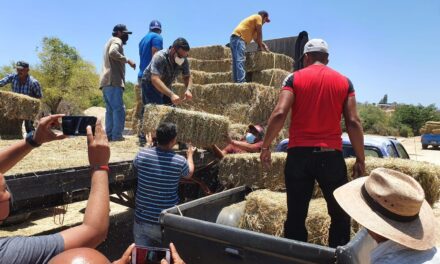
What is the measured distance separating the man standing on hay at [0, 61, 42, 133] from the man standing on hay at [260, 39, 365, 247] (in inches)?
257

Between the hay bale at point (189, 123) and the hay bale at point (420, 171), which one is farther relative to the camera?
the hay bale at point (189, 123)

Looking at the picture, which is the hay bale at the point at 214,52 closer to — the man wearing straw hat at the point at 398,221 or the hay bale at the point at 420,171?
the hay bale at the point at 420,171

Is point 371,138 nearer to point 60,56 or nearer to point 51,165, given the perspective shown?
point 51,165

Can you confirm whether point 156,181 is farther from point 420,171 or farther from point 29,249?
point 420,171

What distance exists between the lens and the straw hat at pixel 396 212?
6.01ft

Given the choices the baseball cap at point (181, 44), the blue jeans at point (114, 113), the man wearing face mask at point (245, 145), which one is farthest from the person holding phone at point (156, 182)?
the blue jeans at point (114, 113)

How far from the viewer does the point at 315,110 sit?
3.57m

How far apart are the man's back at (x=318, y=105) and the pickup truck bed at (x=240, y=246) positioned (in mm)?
1004

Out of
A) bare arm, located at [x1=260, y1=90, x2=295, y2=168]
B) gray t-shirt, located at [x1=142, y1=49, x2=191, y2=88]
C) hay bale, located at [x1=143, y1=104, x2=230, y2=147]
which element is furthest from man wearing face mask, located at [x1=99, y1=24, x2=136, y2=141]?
bare arm, located at [x1=260, y1=90, x2=295, y2=168]

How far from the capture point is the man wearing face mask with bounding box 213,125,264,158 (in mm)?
5918

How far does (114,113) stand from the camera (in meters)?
6.83

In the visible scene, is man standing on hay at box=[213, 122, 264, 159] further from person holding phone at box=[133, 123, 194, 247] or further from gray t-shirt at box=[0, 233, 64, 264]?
gray t-shirt at box=[0, 233, 64, 264]

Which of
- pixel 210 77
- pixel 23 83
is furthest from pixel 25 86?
pixel 210 77

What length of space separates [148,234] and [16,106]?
537 centimetres
